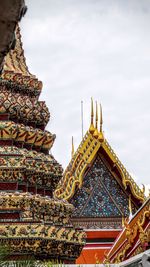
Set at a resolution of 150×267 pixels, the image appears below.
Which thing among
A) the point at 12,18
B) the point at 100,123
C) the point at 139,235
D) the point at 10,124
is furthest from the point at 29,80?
the point at 12,18

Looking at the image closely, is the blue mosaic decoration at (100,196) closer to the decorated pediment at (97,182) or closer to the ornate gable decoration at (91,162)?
the decorated pediment at (97,182)

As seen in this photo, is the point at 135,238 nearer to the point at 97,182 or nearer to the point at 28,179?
the point at 28,179

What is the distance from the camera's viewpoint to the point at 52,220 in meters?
6.77

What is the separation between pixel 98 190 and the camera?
39.6 feet

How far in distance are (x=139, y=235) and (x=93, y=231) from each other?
493 centimetres

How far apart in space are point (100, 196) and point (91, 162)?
67 cm

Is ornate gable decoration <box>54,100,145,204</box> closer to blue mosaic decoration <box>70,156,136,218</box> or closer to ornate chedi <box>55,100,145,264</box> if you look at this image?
ornate chedi <box>55,100,145,264</box>

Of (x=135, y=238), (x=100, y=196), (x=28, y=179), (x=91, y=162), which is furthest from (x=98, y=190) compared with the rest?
(x=28, y=179)

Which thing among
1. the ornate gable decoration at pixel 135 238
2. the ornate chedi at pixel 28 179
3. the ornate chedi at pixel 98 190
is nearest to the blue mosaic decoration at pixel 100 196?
the ornate chedi at pixel 98 190

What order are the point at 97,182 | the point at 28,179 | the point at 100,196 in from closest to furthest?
the point at 28,179 < the point at 100,196 < the point at 97,182

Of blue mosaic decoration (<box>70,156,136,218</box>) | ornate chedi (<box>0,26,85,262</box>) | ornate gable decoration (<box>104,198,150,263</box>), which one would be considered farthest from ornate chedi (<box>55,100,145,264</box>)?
ornate chedi (<box>0,26,85,262</box>)

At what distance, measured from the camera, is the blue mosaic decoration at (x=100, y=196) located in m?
11.8

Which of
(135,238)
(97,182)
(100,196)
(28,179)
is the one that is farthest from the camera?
(97,182)

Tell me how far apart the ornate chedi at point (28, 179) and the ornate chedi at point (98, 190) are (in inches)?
161
